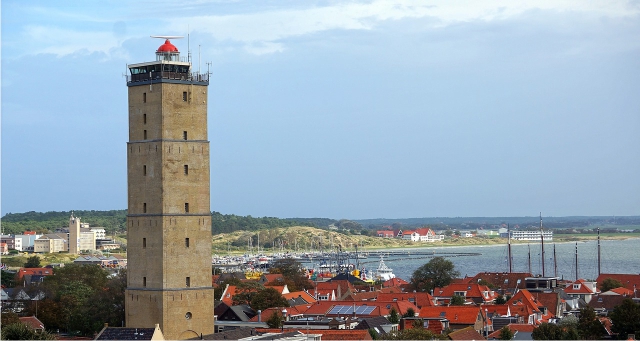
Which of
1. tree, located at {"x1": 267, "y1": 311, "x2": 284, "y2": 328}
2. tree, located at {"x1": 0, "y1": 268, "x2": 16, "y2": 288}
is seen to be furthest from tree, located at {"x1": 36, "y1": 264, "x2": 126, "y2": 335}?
tree, located at {"x1": 0, "y1": 268, "x2": 16, "y2": 288}

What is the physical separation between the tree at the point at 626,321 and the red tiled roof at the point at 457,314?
817 centimetres

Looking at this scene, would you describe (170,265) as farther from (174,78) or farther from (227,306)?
(227,306)

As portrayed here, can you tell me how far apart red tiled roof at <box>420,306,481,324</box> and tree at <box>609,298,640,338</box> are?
26.8ft

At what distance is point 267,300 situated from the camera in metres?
66.3

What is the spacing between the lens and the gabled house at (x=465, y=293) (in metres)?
77.6

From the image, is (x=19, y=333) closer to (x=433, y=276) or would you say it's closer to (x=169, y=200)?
(x=169, y=200)

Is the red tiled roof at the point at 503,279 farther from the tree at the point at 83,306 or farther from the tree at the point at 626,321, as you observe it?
the tree at the point at 626,321

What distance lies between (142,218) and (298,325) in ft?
47.8

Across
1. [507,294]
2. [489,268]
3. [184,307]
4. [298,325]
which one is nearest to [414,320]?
[298,325]

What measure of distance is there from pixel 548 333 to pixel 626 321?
454 cm

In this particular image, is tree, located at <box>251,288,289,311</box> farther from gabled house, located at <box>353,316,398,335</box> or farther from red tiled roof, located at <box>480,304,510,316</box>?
red tiled roof, located at <box>480,304,510,316</box>

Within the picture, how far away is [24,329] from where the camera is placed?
4266cm

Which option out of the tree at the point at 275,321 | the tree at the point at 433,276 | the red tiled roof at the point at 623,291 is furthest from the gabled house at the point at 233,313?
the red tiled roof at the point at 623,291

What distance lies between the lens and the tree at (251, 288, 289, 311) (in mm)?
65875
